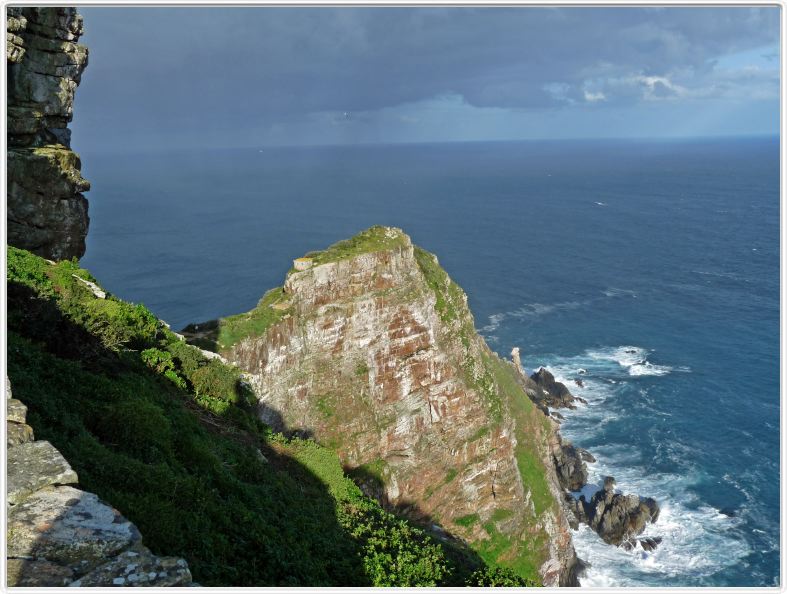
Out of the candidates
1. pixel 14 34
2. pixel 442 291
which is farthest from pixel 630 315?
pixel 14 34

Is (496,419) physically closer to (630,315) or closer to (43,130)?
(43,130)

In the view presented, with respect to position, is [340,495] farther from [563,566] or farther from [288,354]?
[563,566]

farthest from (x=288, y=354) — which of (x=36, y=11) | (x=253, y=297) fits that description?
(x=253, y=297)

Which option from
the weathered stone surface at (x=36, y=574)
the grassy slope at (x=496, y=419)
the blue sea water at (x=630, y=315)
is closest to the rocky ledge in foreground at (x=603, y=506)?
the blue sea water at (x=630, y=315)

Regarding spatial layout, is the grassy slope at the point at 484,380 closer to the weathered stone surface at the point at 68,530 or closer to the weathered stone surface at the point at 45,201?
the weathered stone surface at the point at 45,201

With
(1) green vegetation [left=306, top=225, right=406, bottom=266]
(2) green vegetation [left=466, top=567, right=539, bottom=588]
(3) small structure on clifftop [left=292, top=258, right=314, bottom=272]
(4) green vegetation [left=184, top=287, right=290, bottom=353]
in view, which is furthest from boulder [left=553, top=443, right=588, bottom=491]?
(2) green vegetation [left=466, top=567, right=539, bottom=588]

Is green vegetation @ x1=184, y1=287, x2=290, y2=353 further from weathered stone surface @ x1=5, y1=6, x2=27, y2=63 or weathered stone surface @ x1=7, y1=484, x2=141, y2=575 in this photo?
weathered stone surface @ x1=7, y1=484, x2=141, y2=575
